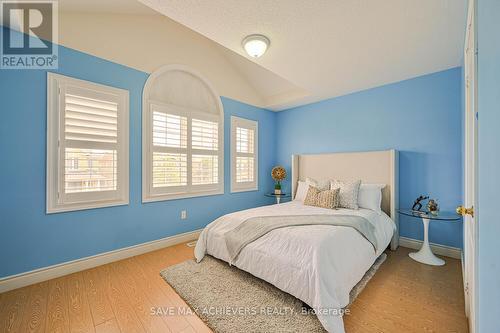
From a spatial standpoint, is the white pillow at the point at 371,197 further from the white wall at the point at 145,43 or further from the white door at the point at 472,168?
the white wall at the point at 145,43

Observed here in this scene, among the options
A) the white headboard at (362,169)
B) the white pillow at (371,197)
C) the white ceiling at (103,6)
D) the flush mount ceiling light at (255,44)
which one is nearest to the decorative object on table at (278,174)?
the white headboard at (362,169)

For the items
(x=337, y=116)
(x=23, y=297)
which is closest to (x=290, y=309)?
(x=23, y=297)

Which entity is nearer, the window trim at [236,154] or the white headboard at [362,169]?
the white headboard at [362,169]

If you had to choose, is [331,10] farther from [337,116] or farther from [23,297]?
[23,297]

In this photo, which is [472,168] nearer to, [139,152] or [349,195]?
[349,195]

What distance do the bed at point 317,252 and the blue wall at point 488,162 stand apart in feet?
2.49

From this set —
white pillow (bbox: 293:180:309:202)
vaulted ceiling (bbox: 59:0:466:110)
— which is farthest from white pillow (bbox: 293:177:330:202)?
vaulted ceiling (bbox: 59:0:466:110)

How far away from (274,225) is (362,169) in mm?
2006

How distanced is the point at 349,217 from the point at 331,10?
6.52ft

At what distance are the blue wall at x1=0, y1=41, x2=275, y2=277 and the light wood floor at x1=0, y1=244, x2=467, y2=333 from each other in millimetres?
315

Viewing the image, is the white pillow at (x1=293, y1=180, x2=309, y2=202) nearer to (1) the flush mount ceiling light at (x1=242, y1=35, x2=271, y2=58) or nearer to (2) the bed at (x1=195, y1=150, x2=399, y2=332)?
(2) the bed at (x1=195, y1=150, x2=399, y2=332)

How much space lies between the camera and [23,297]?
181 centimetres

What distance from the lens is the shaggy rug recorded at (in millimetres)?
1459

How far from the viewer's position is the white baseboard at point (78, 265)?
193 centimetres
